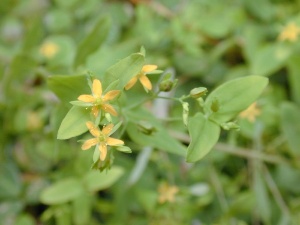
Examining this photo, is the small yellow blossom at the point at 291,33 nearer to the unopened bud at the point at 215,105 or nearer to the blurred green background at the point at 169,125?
the blurred green background at the point at 169,125

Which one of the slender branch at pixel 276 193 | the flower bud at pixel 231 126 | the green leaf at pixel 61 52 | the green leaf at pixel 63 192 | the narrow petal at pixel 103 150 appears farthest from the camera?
the green leaf at pixel 61 52

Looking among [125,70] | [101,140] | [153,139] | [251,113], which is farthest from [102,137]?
[251,113]

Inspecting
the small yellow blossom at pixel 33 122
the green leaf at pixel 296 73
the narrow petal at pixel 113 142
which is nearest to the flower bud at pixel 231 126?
the narrow petal at pixel 113 142

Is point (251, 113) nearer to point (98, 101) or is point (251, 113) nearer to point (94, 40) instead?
point (94, 40)

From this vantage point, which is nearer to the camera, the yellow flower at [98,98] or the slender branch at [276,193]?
the yellow flower at [98,98]

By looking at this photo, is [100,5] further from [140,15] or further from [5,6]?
[5,6]

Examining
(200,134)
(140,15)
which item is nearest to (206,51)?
(140,15)
